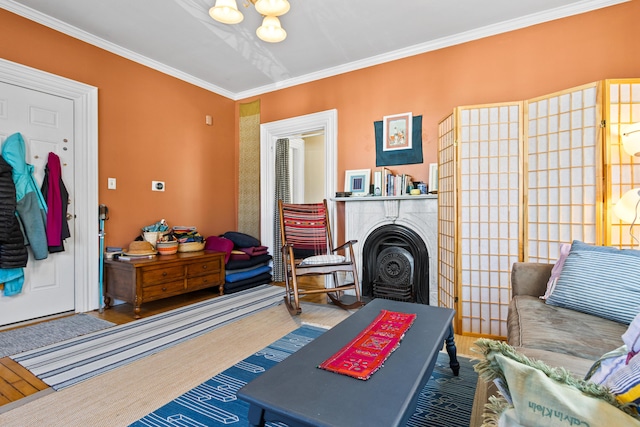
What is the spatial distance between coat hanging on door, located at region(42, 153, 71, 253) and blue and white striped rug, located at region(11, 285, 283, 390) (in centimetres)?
98

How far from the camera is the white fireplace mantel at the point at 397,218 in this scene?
10.5ft

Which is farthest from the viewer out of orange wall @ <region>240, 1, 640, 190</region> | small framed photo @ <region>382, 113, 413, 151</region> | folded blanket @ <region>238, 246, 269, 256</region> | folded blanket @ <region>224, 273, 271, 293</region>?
folded blanket @ <region>238, 246, 269, 256</region>

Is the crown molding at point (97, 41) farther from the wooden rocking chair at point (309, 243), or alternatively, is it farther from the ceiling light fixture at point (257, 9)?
the wooden rocking chair at point (309, 243)

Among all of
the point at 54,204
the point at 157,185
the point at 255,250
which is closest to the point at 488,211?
the point at 255,250

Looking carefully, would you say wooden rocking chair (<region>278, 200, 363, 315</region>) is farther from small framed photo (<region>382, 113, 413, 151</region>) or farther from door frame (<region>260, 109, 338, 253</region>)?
small framed photo (<region>382, 113, 413, 151</region>)

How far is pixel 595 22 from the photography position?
2686mm

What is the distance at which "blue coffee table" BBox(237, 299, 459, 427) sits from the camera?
89 cm

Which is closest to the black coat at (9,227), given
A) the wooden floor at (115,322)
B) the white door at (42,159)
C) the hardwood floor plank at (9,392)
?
the white door at (42,159)

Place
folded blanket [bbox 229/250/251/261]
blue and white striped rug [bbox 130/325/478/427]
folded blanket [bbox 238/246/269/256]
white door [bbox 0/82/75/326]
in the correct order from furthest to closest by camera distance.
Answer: folded blanket [bbox 238/246/269/256] → folded blanket [bbox 229/250/251/261] → white door [bbox 0/82/75/326] → blue and white striped rug [bbox 130/325/478/427]

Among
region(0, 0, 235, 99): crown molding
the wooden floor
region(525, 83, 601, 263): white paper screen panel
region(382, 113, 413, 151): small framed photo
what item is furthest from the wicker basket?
region(525, 83, 601, 263): white paper screen panel

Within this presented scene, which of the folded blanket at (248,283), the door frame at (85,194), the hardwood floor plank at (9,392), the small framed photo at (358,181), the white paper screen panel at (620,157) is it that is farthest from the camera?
the folded blanket at (248,283)

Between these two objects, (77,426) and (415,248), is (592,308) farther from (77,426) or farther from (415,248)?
(77,426)

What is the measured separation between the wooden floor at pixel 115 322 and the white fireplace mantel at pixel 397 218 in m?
0.75

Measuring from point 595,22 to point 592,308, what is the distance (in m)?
2.52
